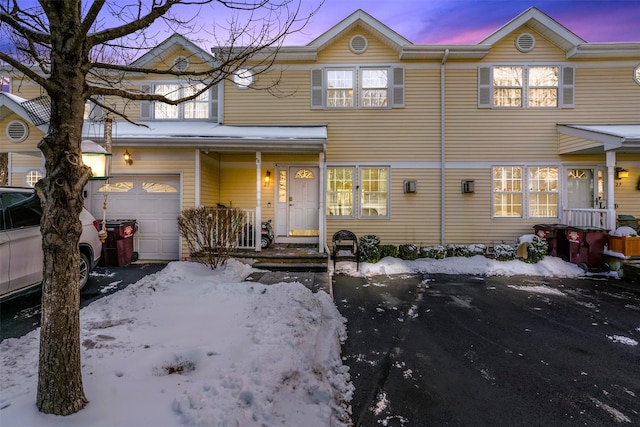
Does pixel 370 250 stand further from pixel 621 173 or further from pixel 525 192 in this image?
pixel 621 173

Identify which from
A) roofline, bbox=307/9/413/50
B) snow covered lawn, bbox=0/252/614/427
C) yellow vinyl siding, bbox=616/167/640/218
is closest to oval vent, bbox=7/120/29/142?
snow covered lawn, bbox=0/252/614/427

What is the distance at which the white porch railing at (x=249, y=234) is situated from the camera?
316 inches

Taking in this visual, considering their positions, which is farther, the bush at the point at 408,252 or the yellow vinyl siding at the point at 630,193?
the yellow vinyl siding at the point at 630,193

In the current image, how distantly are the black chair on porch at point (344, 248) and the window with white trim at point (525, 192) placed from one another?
15.1ft

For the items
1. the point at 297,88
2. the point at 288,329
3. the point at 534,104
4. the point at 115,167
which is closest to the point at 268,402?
the point at 288,329

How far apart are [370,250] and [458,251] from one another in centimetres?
262

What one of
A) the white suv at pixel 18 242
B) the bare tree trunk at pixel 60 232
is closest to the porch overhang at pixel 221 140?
the white suv at pixel 18 242

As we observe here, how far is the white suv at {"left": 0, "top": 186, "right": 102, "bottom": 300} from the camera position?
162 inches

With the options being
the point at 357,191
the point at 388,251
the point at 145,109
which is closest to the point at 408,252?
the point at 388,251

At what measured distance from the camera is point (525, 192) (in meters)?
9.25

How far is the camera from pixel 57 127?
195 cm

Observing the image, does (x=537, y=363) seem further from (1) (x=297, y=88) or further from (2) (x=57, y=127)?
(1) (x=297, y=88)

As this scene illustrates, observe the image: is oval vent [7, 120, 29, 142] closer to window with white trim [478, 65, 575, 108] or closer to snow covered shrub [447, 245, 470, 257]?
snow covered shrub [447, 245, 470, 257]

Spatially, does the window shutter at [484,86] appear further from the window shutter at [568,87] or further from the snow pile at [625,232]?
the snow pile at [625,232]
